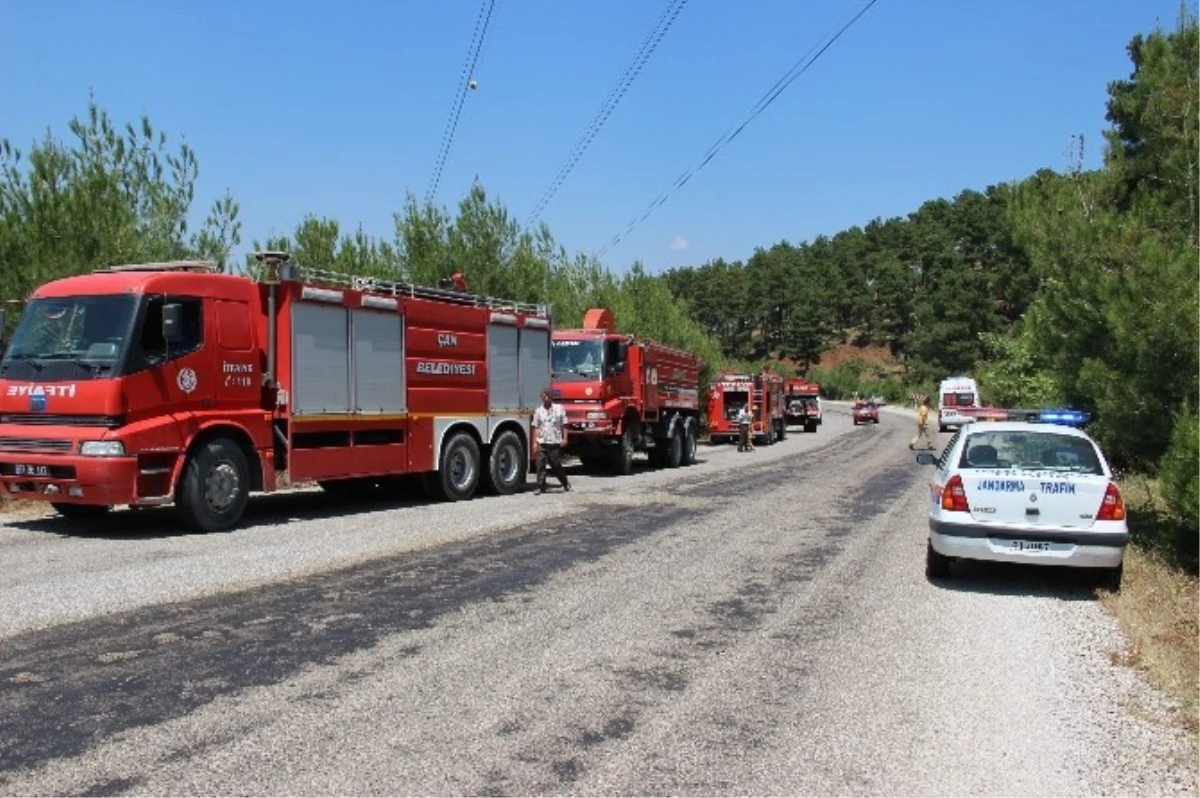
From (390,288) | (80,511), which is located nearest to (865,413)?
(390,288)

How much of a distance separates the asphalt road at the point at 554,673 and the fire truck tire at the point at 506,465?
5.53 meters

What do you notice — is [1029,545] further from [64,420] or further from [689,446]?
[689,446]

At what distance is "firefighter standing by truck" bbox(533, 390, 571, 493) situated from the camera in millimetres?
17297

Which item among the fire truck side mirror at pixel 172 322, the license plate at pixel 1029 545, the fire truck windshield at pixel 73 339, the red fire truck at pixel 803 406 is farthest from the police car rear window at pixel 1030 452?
the red fire truck at pixel 803 406

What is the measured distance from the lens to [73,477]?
11102mm

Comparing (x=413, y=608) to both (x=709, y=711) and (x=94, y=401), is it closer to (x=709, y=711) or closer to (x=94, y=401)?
(x=709, y=711)

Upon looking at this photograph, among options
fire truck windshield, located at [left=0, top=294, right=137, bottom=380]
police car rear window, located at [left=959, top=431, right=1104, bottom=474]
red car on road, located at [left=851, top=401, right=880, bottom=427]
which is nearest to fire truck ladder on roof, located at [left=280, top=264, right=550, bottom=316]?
fire truck windshield, located at [left=0, top=294, right=137, bottom=380]

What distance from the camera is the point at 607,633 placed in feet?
23.3

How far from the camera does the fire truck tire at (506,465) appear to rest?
1706cm

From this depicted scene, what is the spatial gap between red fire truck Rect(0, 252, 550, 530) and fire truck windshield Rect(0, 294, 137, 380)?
16 millimetres

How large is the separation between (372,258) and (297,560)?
18721 mm

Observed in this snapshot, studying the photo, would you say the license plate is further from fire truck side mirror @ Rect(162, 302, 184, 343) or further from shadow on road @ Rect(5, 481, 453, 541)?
fire truck side mirror @ Rect(162, 302, 184, 343)

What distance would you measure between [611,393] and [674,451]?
4.60 metres

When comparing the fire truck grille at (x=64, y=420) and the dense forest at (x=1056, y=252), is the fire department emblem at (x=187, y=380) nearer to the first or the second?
the fire truck grille at (x=64, y=420)
